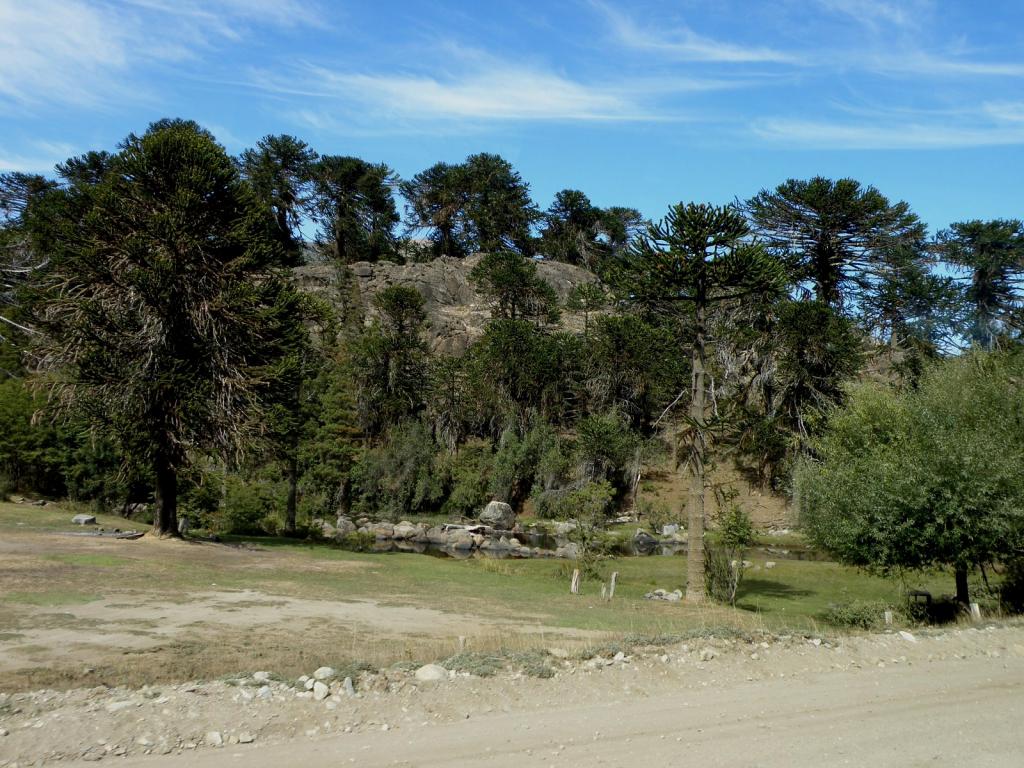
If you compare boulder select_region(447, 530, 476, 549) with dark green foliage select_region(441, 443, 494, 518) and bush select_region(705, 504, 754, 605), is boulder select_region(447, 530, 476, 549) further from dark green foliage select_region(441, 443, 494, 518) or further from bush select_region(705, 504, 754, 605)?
bush select_region(705, 504, 754, 605)

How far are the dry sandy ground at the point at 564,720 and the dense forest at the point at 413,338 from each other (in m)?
11.6

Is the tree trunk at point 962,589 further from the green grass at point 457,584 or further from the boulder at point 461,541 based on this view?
Answer: the boulder at point 461,541

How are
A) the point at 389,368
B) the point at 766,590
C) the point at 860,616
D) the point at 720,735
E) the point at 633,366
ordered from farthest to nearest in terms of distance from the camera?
the point at 389,368 < the point at 633,366 < the point at 766,590 < the point at 860,616 < the point at 720,735

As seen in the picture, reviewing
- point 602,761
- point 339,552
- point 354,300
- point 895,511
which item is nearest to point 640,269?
point 895,511

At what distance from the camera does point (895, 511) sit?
53.0 ft

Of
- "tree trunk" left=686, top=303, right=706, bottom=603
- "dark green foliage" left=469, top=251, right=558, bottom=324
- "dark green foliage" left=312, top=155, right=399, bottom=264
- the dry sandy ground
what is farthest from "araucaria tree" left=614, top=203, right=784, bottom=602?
"dark green foliage" left=312, top=155, right=399, bottom=264

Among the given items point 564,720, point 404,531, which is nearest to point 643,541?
point 404,531

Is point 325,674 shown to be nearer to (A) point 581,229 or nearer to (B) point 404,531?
(B) point 404,531

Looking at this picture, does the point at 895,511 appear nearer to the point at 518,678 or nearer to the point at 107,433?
the point at 518,678

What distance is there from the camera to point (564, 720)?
720 cm

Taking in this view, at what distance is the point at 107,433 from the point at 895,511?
22.9 meters

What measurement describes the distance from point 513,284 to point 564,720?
49.3 m

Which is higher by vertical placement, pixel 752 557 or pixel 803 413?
pixel 803 413

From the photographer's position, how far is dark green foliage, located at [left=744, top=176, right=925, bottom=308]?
124ft
